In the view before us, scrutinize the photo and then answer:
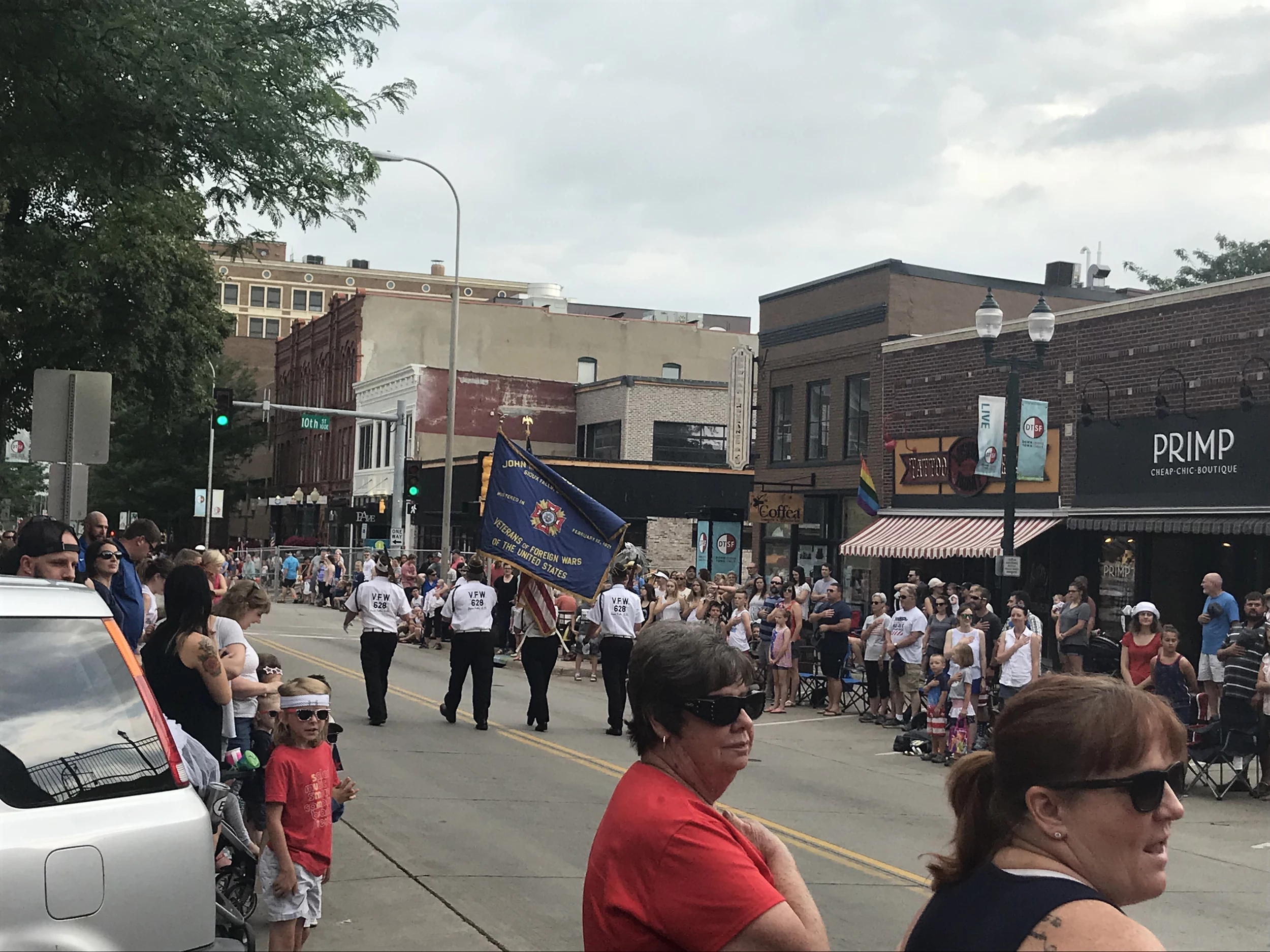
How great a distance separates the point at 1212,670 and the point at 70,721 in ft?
47.9

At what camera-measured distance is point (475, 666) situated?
15992 mm

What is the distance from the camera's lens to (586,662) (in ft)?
92.1

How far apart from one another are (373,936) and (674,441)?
47.7m

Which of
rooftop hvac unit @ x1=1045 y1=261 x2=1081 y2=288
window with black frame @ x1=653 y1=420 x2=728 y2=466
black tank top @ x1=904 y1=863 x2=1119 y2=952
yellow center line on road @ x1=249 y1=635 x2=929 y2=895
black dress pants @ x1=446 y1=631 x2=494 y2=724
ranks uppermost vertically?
rooftop hvac unit @ x1=1045 y1=261 x2=1081 y2=288

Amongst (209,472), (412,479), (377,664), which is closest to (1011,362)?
(377,664)

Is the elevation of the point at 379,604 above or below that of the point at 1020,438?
below

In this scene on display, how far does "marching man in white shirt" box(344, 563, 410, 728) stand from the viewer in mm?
15500

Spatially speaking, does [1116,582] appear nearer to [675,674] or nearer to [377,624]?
[377,624]

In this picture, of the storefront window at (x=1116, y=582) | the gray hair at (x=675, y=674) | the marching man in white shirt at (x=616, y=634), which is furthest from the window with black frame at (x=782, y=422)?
the gray hair at (x=675, y=674)

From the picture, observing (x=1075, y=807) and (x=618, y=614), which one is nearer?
(x=1075, y=807)

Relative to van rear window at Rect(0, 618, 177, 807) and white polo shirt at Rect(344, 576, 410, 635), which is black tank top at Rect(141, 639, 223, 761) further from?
white polo shirt at Rect(344, 576, 410, 635)

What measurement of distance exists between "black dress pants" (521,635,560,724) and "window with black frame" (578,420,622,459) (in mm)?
38562

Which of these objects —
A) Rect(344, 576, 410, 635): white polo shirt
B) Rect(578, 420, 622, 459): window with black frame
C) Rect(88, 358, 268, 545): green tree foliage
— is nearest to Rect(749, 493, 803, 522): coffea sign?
Rect(344, 576, 410, 635): white polo shirt

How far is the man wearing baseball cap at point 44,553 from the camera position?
7230mm
